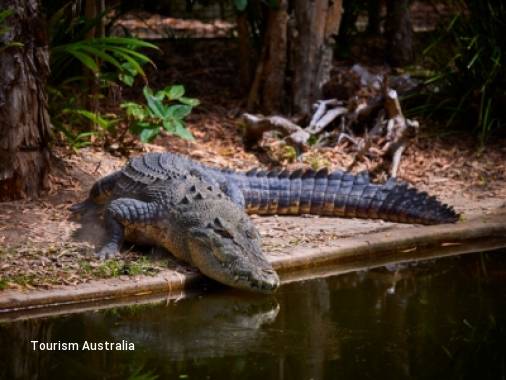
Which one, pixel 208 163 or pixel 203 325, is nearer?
pixel 203 325

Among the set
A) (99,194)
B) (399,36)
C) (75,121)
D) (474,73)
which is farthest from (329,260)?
(399,36)

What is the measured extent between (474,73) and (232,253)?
4046 millimetres

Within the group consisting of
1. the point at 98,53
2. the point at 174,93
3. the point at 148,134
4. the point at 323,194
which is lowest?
the point at 323,194

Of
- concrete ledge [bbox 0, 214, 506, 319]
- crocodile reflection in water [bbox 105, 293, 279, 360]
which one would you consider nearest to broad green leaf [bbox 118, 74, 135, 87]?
concrete ledge [bbox 0, 214, 506, 319]

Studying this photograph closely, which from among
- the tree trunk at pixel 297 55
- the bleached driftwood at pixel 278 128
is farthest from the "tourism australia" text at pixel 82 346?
the tree trunk at pixel 297 55

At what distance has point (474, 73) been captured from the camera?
8398 millimetres

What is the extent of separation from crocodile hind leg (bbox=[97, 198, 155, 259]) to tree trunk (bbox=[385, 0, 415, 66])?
553 centimetres

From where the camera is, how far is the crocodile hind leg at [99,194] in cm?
646

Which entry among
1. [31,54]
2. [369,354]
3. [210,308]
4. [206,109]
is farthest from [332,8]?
[369,354]

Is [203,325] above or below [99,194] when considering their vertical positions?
below

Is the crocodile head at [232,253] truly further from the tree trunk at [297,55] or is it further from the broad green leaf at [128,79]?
the tree trunk at [297,55]

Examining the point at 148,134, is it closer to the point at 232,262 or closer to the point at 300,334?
the point at 232,262

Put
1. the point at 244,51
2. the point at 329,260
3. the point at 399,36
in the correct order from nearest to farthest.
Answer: the point at 329,260, the point at 244,51, the point at 399,36

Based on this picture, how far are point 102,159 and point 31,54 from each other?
1.45 metres
